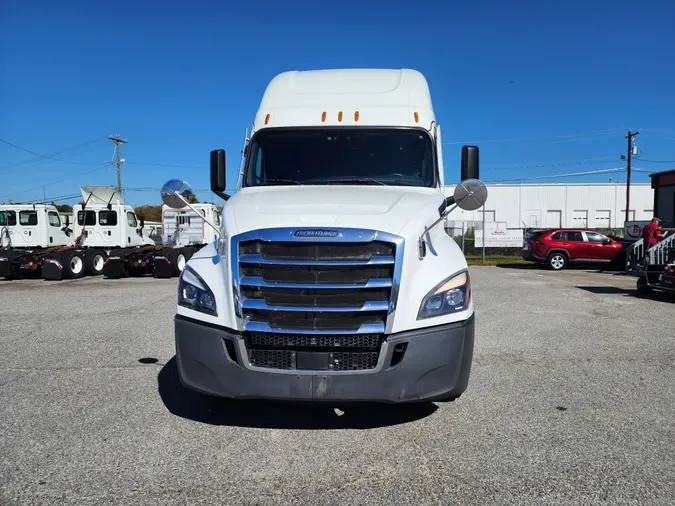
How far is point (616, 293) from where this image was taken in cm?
1345

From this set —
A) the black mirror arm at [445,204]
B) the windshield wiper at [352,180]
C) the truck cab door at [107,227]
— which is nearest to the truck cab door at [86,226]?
the truck cab door at [107,227]

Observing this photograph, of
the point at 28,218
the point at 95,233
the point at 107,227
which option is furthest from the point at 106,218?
the point at 28,218

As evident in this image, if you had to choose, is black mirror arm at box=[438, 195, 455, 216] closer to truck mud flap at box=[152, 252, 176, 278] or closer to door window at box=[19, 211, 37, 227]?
truck mud flap at box=[152, 252, 176, 278]

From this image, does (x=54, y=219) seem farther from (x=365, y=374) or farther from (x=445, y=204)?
(x=365, y=374)

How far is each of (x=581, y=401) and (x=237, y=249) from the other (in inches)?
128

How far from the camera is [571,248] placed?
22703mm

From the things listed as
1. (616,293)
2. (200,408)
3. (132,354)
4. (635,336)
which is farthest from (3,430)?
(616,293)

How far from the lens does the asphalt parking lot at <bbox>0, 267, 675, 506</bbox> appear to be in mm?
3336

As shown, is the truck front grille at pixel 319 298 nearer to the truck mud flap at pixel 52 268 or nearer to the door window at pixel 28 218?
the truck mud flap at pixel 52 268

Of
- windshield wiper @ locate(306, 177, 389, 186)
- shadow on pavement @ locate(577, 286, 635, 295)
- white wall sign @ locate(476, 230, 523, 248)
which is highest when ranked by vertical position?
windshield wiper @ locate(306, 177, 389, 186)

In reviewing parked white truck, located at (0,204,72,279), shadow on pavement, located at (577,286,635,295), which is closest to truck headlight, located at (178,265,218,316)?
shadow on pavement, located at (577,286,635,295)

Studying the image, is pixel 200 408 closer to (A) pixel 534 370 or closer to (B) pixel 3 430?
(B) pixel 3 430

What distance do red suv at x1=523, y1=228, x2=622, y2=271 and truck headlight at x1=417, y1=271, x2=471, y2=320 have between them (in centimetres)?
2008

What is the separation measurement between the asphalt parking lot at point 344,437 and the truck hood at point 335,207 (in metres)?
1.56
